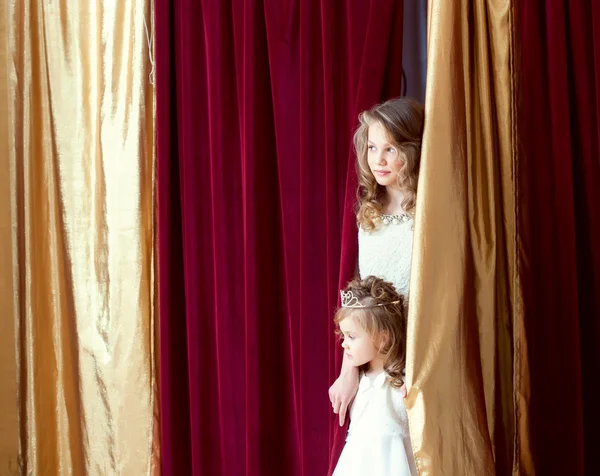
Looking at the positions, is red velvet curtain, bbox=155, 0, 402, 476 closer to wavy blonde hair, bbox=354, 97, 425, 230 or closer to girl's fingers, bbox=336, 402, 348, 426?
wavy blonde hair, bbox=354, 97, 425, 230

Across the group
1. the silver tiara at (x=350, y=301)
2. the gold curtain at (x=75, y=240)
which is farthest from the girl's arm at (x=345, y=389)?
the gold curtain at (x=75, y=240)

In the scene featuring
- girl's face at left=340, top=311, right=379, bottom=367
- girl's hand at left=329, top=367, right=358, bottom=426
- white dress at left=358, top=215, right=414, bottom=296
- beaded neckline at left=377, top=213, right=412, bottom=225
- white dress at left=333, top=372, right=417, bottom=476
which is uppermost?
beaded neckline at left=377, top=213, right=412, bottom=225

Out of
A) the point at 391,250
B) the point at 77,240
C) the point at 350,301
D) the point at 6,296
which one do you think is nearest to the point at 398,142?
the point at 391,250

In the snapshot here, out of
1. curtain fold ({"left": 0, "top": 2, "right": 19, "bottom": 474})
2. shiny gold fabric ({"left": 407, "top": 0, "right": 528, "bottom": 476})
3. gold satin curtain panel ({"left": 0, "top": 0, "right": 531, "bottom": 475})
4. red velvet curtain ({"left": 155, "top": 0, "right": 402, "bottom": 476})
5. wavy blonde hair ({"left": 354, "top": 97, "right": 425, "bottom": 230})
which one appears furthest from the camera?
curtain fold ({"left": 0, "top": 2, "right": 19, "bottom": 474})

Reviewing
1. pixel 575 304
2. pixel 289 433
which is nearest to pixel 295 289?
pixel 289 433

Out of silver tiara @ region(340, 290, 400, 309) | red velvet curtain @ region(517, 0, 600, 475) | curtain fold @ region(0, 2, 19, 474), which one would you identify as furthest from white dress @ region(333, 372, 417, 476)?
curtain fold @ region(0, 2, 19, 474)

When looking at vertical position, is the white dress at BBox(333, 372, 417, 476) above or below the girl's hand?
below

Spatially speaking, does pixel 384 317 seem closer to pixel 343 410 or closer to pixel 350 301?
pixel 350 301

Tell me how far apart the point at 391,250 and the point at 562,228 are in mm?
390

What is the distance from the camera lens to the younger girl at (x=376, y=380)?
1.73m

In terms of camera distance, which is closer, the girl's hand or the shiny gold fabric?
the shiny gold fabric

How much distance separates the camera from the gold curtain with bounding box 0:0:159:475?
2.48m

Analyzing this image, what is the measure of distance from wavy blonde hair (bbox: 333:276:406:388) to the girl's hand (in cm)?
9

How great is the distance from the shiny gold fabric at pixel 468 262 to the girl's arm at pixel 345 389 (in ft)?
0.60
